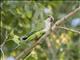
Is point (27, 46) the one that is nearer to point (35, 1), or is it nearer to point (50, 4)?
point (35, 1)

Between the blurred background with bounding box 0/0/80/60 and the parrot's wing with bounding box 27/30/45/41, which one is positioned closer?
the parrot's wing with bounding box 27/30/45/41

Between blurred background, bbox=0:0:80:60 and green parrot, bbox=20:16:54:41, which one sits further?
blurred background, bbox=0:0:80:60

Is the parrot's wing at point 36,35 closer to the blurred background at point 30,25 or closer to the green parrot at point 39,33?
the green parrot at point 39,33

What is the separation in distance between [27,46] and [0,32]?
414 mm

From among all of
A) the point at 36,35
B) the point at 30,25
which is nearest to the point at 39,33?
the point at 36,35

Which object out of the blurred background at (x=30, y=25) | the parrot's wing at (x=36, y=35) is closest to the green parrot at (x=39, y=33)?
the parrot's wing at (x=36, y=35)

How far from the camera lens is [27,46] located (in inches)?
42.0

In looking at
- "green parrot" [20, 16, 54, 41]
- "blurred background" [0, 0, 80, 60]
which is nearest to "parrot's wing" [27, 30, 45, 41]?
"green parrot" [20, 16, 54, 41]

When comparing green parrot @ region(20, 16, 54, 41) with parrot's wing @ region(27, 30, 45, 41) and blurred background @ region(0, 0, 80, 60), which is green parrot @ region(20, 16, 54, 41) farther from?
blurred background @ region(0, 0, 80, 60)

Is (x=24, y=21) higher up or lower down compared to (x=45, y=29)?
lower down

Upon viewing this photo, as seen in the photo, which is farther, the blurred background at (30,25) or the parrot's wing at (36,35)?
the blurred background at (30,25)

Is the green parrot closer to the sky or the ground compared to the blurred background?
closer to the sky

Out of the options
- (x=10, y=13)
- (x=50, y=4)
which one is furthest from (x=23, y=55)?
(x=50, y=4)

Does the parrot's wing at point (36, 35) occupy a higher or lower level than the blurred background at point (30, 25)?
higher
